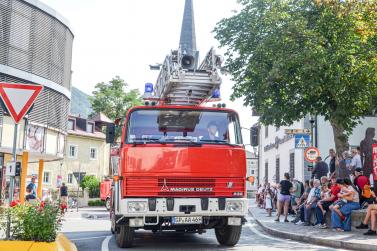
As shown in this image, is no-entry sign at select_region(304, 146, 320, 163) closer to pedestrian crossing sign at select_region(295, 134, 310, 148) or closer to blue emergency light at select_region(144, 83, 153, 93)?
pedestrian crossing sign at select_region(295, 134, 310, 148)

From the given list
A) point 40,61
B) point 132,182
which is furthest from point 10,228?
point 40,61

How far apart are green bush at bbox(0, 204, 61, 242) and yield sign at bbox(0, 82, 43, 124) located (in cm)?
135

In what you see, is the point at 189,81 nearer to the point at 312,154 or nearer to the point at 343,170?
the point at 343,170

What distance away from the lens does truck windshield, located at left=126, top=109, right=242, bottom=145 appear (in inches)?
369

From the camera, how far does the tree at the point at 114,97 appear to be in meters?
63.7

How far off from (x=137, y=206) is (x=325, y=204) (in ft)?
25.0

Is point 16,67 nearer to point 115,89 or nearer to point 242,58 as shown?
point 242,58

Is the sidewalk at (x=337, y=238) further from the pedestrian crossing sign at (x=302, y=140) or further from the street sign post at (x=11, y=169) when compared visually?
the street sign post at (x=11, y=169)

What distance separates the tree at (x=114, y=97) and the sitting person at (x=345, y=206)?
51.7 m

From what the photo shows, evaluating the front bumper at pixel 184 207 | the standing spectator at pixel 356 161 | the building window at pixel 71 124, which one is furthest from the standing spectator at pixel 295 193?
the building window at pixel 71 124

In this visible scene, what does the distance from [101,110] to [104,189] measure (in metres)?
31.7

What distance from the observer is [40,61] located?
97.3 ft

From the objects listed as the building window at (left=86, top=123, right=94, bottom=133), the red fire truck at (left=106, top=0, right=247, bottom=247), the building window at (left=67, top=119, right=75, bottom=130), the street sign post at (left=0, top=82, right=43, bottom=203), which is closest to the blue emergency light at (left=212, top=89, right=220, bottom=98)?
the red fire truck at (left=106, top=0, right=247, bottom=247)

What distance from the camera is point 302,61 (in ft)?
57.3
